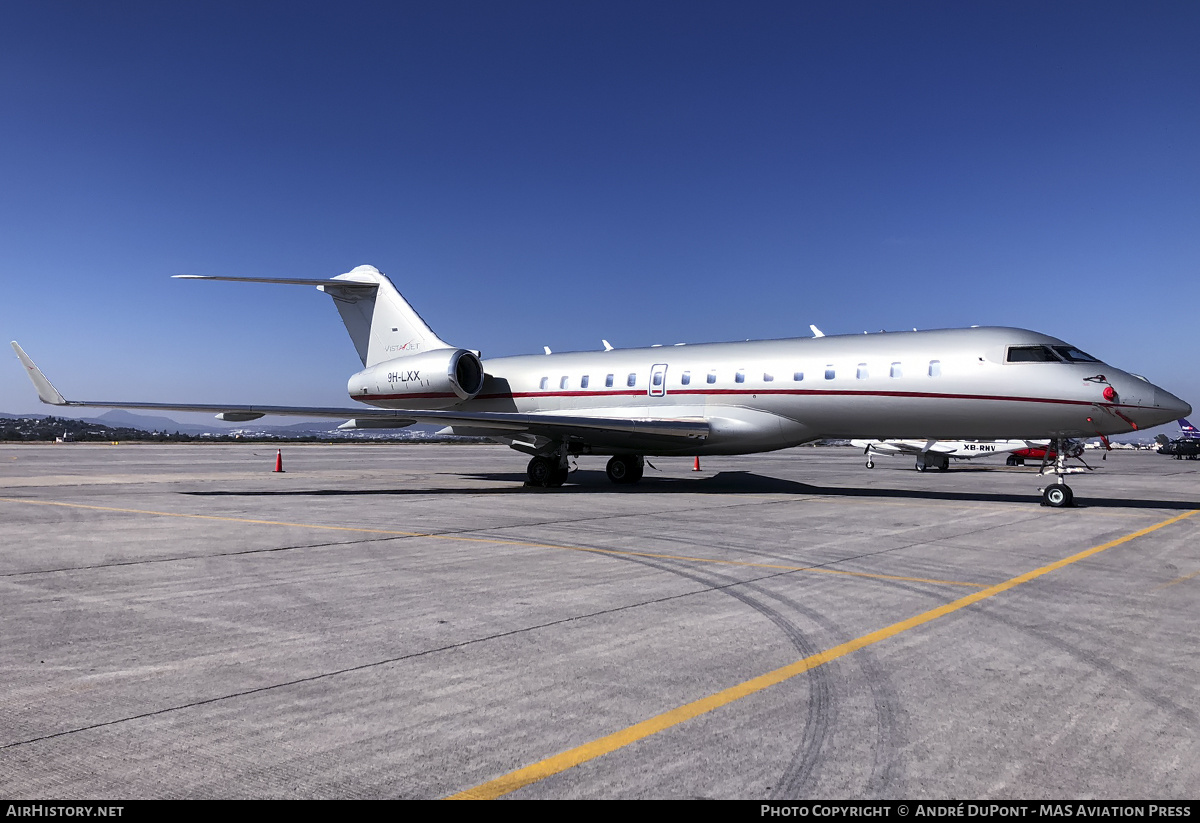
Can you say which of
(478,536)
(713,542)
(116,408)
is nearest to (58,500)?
(116,408)

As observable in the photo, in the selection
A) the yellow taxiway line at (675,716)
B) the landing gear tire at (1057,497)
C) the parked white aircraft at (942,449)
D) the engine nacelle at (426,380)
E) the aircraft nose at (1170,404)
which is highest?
the engine nacelle at (426,380)

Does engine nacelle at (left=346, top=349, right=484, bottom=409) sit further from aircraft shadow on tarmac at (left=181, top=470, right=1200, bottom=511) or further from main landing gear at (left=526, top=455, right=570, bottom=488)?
main landing gear at (left=526, top=455, right=570, bottom=488)

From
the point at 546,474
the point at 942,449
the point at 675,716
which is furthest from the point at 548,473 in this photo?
the point at 942,449

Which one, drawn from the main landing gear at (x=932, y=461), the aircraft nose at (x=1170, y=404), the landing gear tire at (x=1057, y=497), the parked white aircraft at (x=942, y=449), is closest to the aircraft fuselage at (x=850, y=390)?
the aircraft nose at (x=1170, y=404)

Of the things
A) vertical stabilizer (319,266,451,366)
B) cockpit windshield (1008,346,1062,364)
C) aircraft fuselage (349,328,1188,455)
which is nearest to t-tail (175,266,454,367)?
vertical stabilizer (319,266,451,366)

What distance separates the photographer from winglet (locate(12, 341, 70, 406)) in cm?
1611

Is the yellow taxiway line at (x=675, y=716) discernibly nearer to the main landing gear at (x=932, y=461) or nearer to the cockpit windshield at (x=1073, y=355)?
the cockpit windshield at (x=1073, y=355)

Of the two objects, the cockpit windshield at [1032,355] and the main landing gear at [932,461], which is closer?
the cockpit windshield at [1032,355]

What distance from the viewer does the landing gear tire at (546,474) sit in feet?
62.7

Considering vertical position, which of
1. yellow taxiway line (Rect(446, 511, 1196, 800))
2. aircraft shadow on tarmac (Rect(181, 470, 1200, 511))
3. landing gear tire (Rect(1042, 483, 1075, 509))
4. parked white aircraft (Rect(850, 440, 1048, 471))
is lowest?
yellow taxiway line (Rect(446, 511, 1196, 800))

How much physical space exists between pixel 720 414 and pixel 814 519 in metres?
5.92

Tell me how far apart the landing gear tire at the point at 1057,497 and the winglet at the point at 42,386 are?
1865 centimetres

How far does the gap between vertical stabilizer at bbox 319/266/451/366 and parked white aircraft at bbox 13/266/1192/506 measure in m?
0.04

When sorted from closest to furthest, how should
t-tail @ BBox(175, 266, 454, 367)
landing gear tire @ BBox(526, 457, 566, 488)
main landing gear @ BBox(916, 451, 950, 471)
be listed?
1. landing gear tire @ BBox(526, 457, 566, 488)
2. t-tail @ BBox(175, 266, 454, 367)
3. main landing gear @ BBox(916, 451, 950, 471)
